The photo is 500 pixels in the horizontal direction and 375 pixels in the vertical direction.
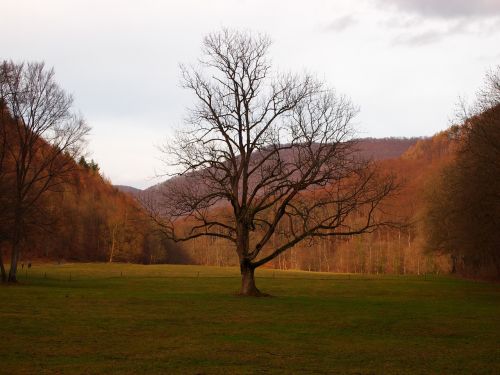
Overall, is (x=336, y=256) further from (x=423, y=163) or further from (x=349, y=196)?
(x=349, y=196)

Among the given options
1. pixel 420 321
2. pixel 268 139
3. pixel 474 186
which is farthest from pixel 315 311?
pixel 474 186

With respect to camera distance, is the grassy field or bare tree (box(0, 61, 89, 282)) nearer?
the grassy field

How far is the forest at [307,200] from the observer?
3966cm

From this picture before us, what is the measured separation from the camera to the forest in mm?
39656

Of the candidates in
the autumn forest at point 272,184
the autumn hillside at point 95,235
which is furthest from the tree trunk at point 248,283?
the autumn hillside at point 95,235

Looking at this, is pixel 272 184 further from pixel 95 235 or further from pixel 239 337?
pixel 95 235

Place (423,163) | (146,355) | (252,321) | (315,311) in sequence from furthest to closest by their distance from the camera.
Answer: (423,163) → (315,311) → (252,321) → (146,355)

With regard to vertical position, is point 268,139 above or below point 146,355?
above

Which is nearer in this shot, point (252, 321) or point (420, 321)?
point (252, 321)

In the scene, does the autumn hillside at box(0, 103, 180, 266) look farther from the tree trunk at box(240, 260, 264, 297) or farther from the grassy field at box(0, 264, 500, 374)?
the grassy field at box(0, 264, 500, 374)

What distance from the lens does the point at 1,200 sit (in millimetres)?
41781

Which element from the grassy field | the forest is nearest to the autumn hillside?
the forest

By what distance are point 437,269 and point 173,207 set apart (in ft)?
263

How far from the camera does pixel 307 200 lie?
3428 centimetres
